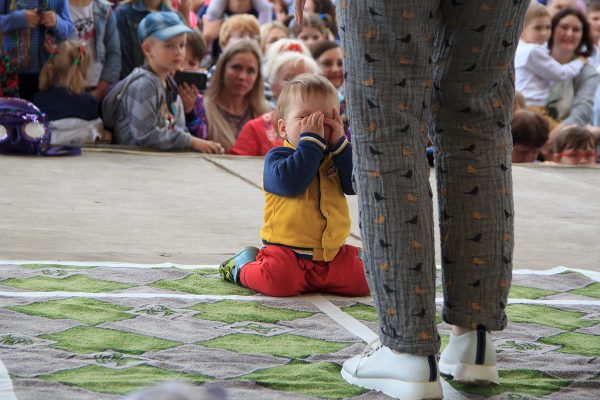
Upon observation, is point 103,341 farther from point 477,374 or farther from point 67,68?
point 67,68

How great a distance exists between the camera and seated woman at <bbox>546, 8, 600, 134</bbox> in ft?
24.9

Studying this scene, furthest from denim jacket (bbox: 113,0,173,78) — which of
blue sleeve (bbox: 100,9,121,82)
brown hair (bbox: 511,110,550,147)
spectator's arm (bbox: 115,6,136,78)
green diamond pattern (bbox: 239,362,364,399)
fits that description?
green diamond pattern (bbox: 239,362,364,399)

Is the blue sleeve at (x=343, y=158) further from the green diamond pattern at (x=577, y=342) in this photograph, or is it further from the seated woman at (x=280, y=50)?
the seated woman at (x=280, y=50)

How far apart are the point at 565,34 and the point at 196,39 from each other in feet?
9.55

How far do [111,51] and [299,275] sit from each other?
423 cm

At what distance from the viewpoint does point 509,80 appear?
196 cm

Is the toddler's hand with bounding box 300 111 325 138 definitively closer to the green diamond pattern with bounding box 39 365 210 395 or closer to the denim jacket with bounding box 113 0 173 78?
the green diamond pattern with bounding box 39 365 210 395

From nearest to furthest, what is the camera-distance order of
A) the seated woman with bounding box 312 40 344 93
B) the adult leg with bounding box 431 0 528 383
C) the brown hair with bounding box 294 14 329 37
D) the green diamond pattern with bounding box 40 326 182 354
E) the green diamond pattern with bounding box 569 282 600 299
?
the adult leg with bounding box 431 0 528 383, the green diamond pattern with bounding box 40 326 182 354, the green diamond pattern with bounding box 569 282 600 299, the seated woman with bounding box 312 40 344 93, the brown hair with bounding box 294 14 329 37

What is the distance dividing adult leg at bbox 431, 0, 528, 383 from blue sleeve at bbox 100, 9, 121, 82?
4.92 meters

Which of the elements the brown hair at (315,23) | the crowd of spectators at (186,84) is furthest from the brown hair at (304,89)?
the brown hair at (315,23)

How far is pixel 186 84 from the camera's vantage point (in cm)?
639

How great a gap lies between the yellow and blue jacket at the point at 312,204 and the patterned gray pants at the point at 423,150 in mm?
834

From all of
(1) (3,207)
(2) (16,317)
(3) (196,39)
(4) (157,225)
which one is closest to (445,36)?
(2) (16,317)

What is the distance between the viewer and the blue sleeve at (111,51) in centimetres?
661
